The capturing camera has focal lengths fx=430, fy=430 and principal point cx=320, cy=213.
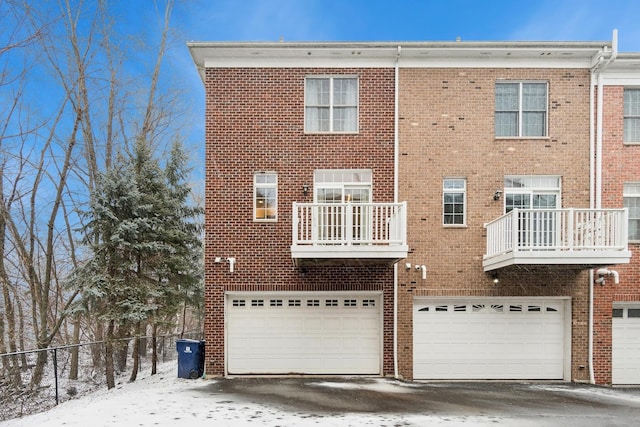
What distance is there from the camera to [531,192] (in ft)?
33.8

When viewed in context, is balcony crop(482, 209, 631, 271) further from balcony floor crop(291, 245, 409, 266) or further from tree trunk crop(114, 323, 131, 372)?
tree trunk crop(114, 323, 131, 372)

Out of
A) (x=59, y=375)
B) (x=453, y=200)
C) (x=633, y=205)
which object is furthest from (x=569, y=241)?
(x=59, y=375)

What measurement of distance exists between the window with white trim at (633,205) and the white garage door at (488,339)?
2.46m

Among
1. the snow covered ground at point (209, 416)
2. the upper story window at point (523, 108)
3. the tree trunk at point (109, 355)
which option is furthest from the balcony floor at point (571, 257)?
the tree trunk at point (109, 355)

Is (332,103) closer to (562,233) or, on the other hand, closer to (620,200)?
(562,233)

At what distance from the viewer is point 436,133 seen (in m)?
10.3

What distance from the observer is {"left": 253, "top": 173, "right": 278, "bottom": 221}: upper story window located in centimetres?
1023

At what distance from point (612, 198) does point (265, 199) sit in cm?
827

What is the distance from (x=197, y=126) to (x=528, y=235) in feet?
50.8

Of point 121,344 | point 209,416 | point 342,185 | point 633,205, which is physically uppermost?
point 342,185

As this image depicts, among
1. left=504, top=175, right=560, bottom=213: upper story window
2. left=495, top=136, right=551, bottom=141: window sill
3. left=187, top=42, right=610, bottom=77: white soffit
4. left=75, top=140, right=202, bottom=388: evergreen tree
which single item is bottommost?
left=75, top=140, right=202, bottom=388: evergreen tree

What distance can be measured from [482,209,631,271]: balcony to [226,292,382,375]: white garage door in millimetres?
3206

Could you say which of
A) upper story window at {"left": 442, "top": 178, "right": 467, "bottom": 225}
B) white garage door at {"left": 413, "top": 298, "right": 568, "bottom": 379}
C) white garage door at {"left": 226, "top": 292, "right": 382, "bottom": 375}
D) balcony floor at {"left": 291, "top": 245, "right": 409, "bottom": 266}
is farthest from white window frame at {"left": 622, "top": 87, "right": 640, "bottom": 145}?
white garage door at {"left": 226, "top": 292, "right": 382, "bottom": 375}

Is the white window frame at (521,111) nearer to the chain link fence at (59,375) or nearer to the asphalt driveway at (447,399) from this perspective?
the asphalt driveway at (447,399)
